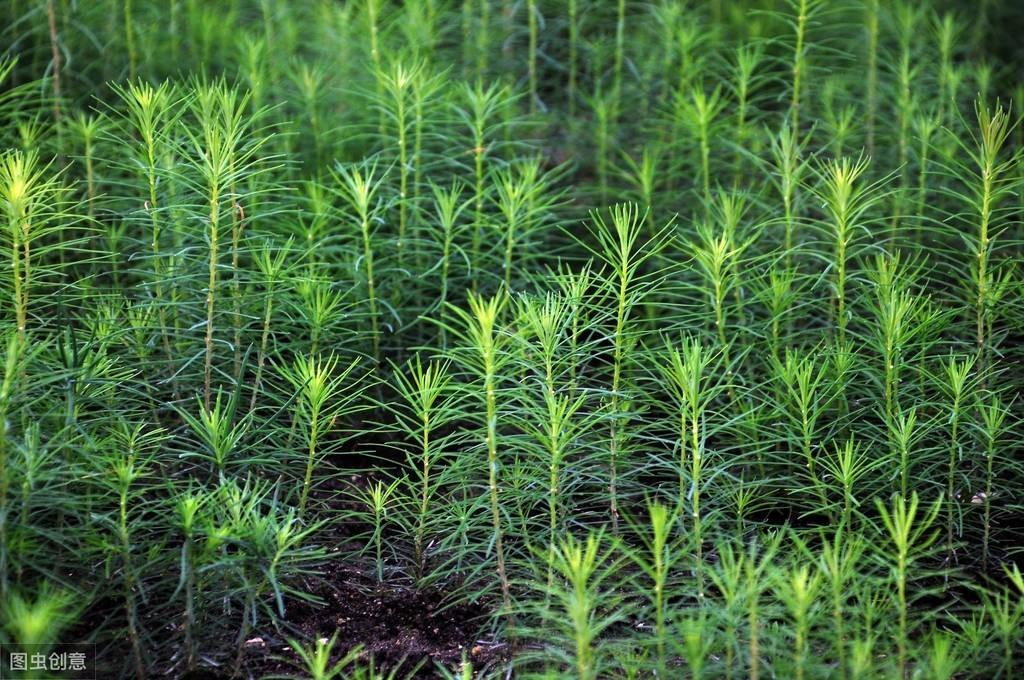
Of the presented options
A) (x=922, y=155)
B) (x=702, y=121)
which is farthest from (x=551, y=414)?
(x=922, y=155)

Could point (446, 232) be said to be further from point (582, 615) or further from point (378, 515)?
point (582, 615)

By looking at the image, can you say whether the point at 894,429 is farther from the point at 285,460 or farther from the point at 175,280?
the point at 175,280

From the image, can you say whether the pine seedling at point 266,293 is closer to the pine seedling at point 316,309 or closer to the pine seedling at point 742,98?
the pine seedling at point 316,309

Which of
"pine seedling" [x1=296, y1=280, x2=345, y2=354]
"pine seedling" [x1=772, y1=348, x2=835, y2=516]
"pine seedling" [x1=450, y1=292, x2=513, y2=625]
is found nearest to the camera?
"pine seedling" [x1=450, y1=292, x2=513, y2=625]

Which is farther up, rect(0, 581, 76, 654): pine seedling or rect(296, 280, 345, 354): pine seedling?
rect(296, 280, 345, 354): pine seedling

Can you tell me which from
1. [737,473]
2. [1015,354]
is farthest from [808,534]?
[1015,354]

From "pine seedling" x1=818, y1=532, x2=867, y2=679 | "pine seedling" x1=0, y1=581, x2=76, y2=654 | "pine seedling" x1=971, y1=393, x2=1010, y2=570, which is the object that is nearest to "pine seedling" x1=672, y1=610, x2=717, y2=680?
"pine seedling" x1=818, y1=532, x2=867, y2=679

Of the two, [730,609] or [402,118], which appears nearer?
[730,609]

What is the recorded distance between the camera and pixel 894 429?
290 centimetres

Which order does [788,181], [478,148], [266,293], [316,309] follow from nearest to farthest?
[266,293], [316,309], [788,181], [478,148]

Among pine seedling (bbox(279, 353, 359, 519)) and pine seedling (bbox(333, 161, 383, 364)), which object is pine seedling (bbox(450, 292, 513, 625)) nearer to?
pine seedling (bbox(279, 353, 359, 519))

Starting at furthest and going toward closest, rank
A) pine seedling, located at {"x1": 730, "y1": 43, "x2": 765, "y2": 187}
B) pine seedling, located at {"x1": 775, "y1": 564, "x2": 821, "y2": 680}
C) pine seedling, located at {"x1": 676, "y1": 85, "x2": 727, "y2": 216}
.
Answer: pine seedling, located at {"x1": 730, "y1": 43, "x2": 765, "y2": 187} → pine seedling, located at {"x1": 676, "y1": 85, "x2": 727, "y2": 216} → pine seedling, located at {"x1": 775, "y1": 564, "x2": 821, "y2": 680}

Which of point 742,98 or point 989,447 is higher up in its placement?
point 742,98

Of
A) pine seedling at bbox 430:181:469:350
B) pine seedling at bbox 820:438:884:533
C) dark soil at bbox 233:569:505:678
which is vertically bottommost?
dark soil at bbox 233:569:505:678
